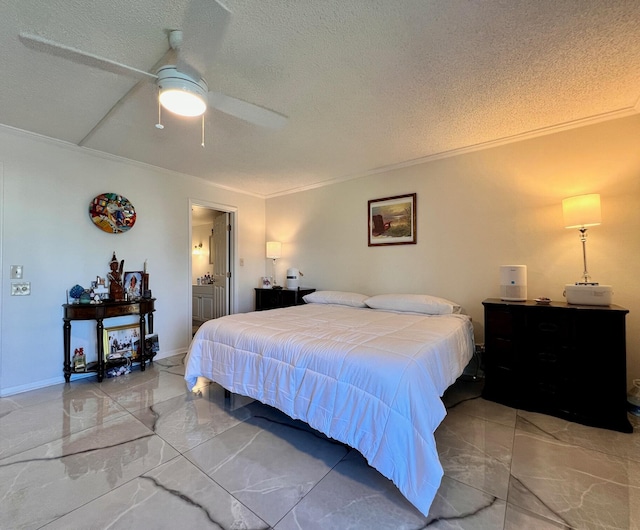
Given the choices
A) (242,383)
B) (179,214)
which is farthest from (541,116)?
(179,214)

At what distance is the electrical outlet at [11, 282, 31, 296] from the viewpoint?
266 centimetres

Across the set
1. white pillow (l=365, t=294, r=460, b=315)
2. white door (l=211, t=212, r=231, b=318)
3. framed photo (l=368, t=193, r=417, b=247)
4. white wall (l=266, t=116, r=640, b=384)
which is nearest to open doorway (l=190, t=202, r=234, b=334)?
white door (l=211, t=212, r=231, b=318)

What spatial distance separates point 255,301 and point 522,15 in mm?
4452

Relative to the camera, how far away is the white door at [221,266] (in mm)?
4688

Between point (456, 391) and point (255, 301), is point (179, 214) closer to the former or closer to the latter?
point (255, 301)

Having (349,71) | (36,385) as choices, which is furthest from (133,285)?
(349,71)

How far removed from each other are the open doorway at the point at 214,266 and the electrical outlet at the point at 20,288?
1.65 m

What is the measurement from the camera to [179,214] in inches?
153

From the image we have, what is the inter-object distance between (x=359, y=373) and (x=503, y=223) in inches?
96.0

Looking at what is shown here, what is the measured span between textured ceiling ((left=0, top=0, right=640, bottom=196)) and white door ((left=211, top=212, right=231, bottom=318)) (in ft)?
5.75

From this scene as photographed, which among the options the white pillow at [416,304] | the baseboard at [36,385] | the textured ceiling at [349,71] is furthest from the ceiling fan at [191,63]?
the baseboard at [36,385]

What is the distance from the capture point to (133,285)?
3.44m

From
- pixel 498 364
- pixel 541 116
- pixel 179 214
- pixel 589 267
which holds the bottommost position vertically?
pixel 498 364

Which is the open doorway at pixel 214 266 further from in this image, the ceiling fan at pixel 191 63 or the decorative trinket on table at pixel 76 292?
the ceiling fan at pixel 191 63
